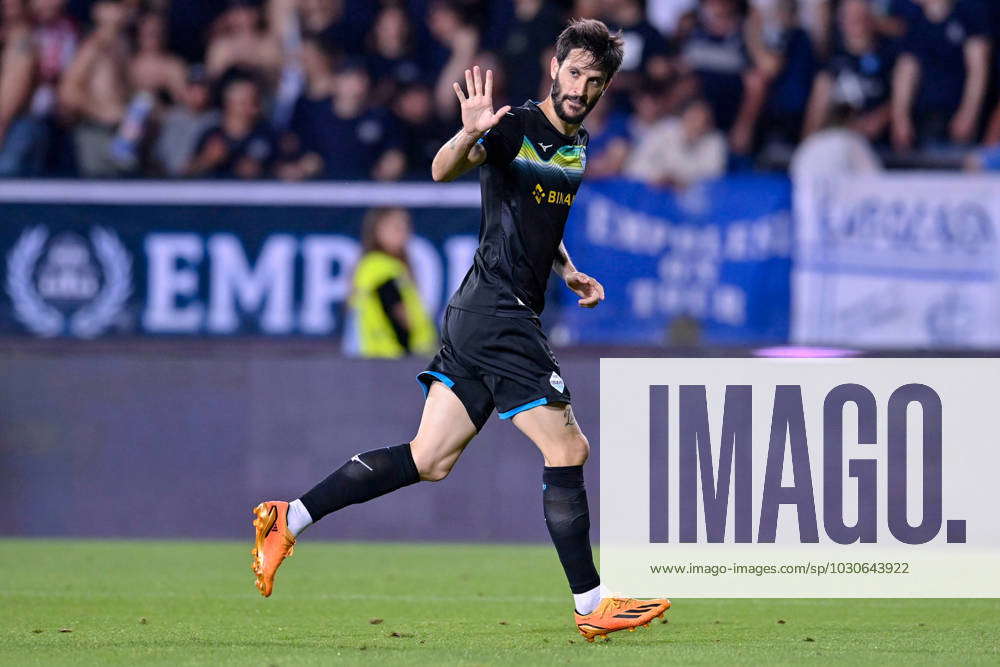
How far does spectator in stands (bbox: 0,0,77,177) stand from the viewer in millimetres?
12539

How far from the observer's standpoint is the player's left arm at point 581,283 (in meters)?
6.62

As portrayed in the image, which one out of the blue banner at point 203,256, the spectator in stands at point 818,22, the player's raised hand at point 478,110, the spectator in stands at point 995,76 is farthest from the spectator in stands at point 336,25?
the player's raised hand at point 478,110

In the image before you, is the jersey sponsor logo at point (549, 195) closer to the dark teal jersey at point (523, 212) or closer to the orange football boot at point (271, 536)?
the dark teal jersey at point (523, 212)

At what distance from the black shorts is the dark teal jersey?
6 cm

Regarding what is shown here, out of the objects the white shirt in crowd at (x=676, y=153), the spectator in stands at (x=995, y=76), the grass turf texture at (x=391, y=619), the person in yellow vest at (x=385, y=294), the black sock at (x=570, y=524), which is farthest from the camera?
the spectator in stands at (x=995, y=76)

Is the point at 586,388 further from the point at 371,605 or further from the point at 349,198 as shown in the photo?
the point at 371,605

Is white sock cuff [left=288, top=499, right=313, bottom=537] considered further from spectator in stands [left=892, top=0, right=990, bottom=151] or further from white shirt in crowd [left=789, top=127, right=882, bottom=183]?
spectator in stands [left=892, top=0, right=990, bottom=151]

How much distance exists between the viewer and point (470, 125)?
5883 mm

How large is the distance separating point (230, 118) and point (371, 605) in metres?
5.98

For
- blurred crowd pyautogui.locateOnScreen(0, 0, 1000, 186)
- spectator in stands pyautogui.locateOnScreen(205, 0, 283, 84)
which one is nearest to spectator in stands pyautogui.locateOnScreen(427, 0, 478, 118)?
blurred crowd pyautogui.locateOnScreen(0, 0, 1000, 186)

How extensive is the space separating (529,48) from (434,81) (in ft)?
2.60

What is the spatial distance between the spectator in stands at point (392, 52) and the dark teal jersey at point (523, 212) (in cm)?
694

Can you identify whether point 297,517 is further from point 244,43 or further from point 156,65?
point 244,43

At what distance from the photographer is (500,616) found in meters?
7.40
